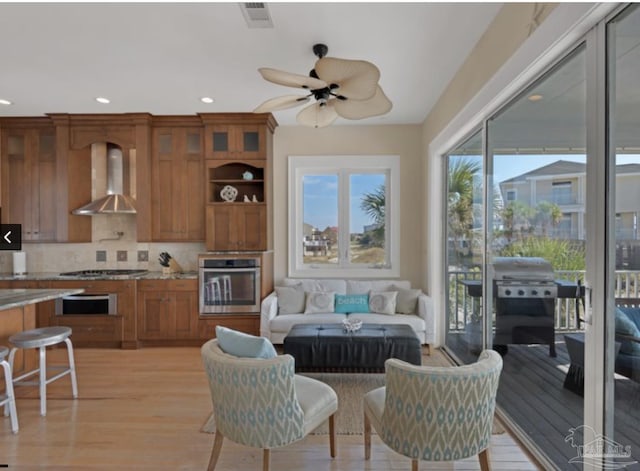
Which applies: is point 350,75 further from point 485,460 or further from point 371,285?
point 371,285

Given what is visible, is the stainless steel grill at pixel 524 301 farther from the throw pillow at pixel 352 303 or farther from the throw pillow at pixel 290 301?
the throw pillow at pixel 290 301

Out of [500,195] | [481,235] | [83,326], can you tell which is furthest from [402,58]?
[83,326]

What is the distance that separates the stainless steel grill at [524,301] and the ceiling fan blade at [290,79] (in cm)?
188

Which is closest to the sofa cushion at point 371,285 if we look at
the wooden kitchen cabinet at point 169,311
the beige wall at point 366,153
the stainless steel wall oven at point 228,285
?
the beige wall at point 366,153

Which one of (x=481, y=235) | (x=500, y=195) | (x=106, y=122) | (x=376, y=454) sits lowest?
(x=376, y=454)

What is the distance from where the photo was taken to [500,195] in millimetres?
2811

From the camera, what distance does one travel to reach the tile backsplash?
5020 mm

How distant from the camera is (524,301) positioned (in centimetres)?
251

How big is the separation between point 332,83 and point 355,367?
2297 millimetres

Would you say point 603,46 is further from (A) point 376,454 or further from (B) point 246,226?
(B) point 246,226

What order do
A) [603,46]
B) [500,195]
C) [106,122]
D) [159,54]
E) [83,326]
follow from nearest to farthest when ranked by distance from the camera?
[603,46]
[500,195]
[159,54]
[83,326]
[106,122]

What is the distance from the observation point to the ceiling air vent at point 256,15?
2338 mm

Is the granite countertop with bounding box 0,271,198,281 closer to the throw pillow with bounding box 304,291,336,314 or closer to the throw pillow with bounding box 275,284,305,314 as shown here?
the throw pillow with bounding box 275,284,305,314

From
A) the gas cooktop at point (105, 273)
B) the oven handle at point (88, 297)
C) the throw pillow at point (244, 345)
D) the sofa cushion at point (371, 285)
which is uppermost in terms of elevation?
the gas cooktop at point (105, 273)
